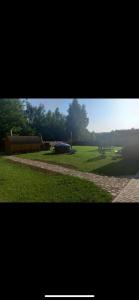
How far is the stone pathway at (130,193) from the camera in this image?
251 inches

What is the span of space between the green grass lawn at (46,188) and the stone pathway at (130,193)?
298mm

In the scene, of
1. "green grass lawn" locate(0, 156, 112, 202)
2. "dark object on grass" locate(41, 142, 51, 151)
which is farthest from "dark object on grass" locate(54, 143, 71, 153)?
"green grass lawn" locate(0, 156, 112, 202)

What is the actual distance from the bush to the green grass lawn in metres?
7.20

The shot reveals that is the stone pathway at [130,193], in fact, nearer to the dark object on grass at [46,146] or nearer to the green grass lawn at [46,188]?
the green grass lawn at [46,188]

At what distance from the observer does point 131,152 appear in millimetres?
16234

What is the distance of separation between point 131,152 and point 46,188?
→ 31.4ft

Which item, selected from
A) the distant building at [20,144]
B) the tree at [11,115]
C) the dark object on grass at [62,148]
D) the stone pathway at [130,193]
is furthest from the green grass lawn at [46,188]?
A: the tree at [11,115]

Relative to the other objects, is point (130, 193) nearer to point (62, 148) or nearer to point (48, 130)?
point (62, 148)

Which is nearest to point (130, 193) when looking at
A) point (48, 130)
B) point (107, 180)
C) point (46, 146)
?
point (107, 180)

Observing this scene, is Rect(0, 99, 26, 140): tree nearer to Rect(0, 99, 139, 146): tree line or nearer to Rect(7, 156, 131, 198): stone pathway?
Rect(0, 99, 139, 146): tree line
